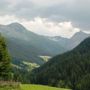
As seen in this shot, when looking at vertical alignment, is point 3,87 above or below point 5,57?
below

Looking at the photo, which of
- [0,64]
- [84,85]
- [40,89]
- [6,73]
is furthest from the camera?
[84,85]

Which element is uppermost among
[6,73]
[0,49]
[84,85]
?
[0,49]

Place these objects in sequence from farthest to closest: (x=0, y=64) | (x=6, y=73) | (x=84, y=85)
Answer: (x=84, y=85) < (x=6, y=73) < (x=0, y=64)

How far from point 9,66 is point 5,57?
2142 mm

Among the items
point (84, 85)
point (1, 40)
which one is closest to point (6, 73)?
point (1, 40)

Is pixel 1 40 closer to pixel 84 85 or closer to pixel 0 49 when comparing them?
pixel 0 49

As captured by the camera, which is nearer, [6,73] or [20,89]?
[20,89]

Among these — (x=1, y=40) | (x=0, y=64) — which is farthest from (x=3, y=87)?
(x=1, y=40)

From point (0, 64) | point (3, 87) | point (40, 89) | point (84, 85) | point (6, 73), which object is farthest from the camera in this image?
point (84, 85)

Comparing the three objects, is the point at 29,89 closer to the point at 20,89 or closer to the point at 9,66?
the point at 20,89

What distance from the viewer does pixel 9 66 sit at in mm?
56312

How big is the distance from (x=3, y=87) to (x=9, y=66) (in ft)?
44.4

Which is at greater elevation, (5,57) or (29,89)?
(5,57)

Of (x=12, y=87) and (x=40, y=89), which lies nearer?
(x=12, y=87)
